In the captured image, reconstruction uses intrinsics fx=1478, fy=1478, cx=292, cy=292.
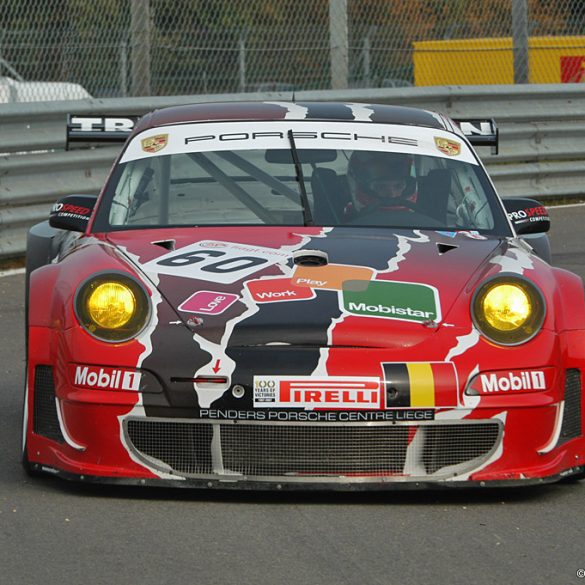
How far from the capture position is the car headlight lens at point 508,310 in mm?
4711

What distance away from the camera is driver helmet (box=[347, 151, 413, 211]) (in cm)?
581

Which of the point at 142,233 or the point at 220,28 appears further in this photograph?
the point at 220,28

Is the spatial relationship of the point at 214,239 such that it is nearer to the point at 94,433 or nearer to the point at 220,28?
the point at 94,433

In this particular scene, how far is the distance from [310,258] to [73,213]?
125cm

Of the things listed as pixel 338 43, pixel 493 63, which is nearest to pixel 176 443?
pixel 338 43

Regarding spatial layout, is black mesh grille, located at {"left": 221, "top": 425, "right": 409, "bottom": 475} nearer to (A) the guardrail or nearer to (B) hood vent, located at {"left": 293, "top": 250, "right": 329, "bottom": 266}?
(B) hood vent, located at {"left": 293, "top": 250, "right": 329, "bottom": 266}

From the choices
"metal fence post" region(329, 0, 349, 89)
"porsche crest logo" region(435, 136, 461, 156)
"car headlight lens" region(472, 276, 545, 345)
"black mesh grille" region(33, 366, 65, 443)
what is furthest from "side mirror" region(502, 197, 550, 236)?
"metal fence post" region(329, 0, 349, 89)

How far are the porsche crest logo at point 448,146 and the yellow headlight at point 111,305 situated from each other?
191 centimetres

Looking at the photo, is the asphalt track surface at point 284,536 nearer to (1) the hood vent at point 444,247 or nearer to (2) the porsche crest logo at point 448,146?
(1) the hood vent at point 444,247

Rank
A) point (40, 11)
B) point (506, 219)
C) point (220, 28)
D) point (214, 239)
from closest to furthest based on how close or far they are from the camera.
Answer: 1. point (214, 239)
2. point (506, 219)
3. point (40, 11)
4. point (220, 28)

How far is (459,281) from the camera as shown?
4.93 m

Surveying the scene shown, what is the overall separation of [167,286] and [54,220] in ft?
3.70

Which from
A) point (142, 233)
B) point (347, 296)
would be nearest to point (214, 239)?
point (142, 233)

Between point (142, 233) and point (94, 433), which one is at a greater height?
point (142, 233)
